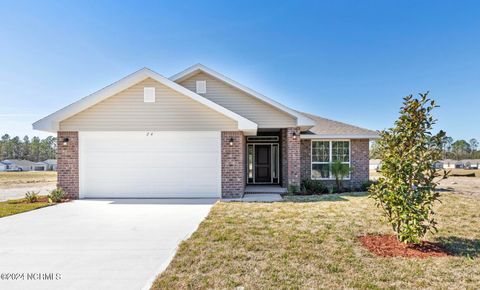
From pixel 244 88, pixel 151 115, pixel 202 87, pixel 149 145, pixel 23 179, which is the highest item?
pixel 202 87

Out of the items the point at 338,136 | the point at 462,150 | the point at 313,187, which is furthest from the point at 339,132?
the point at 462,150

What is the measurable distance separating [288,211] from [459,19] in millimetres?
13315

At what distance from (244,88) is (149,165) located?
530cm

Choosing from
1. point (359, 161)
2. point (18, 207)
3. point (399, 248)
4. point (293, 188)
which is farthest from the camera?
point (359, 161)

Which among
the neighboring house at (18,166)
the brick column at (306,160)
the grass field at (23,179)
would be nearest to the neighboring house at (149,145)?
the brick column at (306,160)

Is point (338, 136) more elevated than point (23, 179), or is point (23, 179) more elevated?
point (338, 136)

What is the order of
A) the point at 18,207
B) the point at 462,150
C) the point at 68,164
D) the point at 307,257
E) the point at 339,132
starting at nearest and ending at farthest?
Answer: the point at 307,257 < the point at 18,207 < the point at 68,164 < the point at 339,132 < the point at 462,150

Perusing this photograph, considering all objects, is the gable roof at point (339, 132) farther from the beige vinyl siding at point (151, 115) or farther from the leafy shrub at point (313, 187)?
the beige vinyl siding at point (151, 115)

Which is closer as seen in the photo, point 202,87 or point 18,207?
point 18,207

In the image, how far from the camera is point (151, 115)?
1077cm

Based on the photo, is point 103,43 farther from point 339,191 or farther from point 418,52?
point 418,52

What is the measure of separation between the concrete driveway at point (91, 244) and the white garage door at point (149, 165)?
5.72ft

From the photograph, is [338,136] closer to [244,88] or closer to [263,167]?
[263,167]

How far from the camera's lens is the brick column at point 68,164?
10781 millimetres
